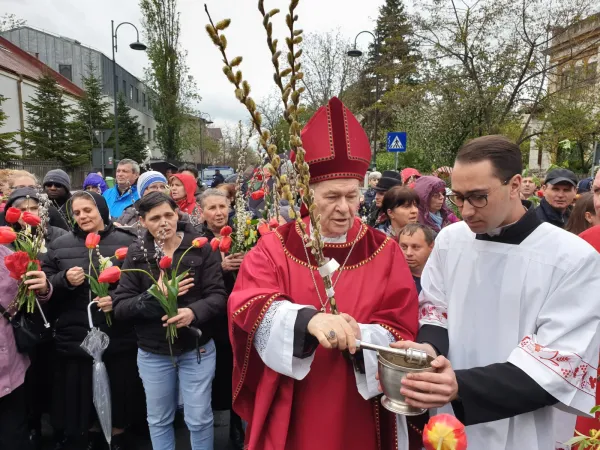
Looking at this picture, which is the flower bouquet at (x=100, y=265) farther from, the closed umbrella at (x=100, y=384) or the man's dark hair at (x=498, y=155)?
the man's dark hair at (x=498, y=155)

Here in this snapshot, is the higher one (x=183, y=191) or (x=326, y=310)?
(x=183, y=191)

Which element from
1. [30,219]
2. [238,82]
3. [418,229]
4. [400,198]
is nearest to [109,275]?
[30,219]

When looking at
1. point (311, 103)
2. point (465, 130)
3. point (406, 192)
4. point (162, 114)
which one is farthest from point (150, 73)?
point (406, 192)

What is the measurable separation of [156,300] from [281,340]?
1526mm

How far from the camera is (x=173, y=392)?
3.19 meters

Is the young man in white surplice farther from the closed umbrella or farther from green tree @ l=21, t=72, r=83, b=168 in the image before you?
green tree @ l=21, t=72, r=83, b=168

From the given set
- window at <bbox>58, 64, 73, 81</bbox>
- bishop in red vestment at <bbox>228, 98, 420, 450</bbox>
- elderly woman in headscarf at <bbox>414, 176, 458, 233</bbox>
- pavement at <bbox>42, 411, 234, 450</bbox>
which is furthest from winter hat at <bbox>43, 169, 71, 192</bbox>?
window at <bbox>58, 64, 73, 81</bbox>

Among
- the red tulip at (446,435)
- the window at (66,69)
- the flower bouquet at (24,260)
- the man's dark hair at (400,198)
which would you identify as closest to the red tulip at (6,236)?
the flower bouquet at (24,260)

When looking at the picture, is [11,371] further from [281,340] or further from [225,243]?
[281,340]

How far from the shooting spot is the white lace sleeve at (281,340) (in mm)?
1714

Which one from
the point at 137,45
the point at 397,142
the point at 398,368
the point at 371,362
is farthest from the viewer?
the point at 137,45

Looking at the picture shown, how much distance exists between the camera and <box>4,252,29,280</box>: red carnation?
9.67 ft

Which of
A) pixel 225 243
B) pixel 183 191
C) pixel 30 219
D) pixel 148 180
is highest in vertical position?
pixel 148 180

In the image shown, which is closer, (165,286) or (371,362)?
(371,362)
